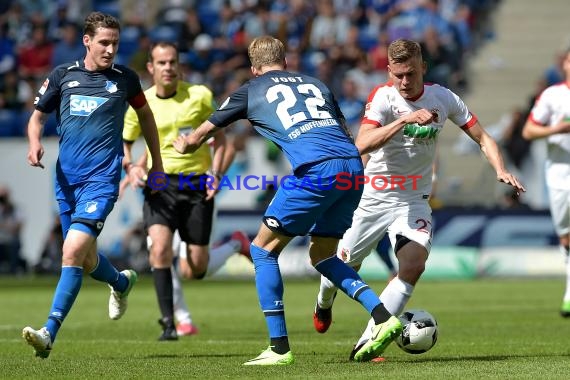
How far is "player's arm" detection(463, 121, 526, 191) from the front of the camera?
889cm

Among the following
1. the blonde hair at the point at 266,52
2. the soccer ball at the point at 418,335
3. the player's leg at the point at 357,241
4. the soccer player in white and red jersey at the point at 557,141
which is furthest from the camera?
the soccer player in white and red jersey at the point at 557,141

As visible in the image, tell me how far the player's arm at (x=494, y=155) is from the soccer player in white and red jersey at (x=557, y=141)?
13.2 ft

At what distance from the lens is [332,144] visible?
28.3ft

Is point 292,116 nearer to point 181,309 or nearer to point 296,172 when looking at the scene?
point 296,172

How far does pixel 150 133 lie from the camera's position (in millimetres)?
10281

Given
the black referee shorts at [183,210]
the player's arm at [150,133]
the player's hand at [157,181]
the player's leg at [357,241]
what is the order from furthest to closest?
the black referee shorts at [183,210] → the player's hand at [157,181] → the player's arm at [150,133] → the player's leg at [357,241]

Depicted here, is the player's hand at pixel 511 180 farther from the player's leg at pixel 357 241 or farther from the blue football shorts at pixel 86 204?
the blue football shorts at pixel 86 204

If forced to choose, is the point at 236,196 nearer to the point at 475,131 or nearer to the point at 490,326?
the point at 490,326

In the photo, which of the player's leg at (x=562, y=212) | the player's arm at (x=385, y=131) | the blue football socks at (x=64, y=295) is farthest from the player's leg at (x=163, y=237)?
the player's leg at (x=562, y=212)

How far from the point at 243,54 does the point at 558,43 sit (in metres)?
8.32

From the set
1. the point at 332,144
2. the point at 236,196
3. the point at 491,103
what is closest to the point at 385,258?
the point at 332,144

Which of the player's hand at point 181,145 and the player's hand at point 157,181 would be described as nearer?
the player's hand at point 181,145

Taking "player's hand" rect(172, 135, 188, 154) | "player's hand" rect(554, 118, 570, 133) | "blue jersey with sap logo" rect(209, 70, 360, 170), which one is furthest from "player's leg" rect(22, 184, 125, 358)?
"player's hand" rect(554, 118, 570, 133)

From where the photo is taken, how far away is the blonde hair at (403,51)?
30.1ft
